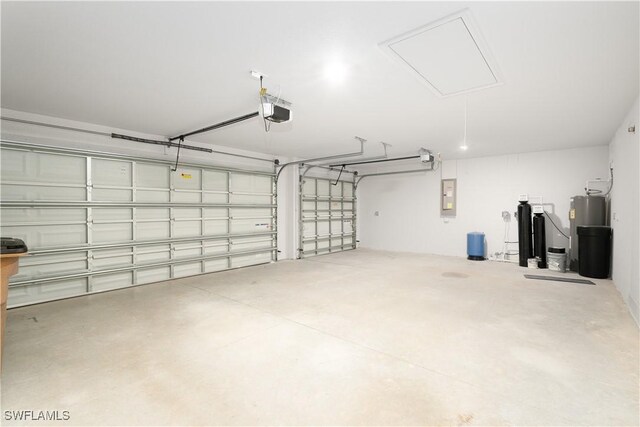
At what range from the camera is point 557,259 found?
6129 millimetres

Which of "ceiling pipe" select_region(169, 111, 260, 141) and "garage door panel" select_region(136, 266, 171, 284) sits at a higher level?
"ceiling pipe" select_region(169, 111, 260, 141)

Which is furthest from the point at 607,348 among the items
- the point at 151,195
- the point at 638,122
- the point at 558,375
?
the point at 151,195

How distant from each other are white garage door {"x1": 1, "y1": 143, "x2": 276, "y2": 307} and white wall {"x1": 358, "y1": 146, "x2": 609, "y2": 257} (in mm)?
4591

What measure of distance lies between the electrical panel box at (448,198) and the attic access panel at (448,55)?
5381 mm

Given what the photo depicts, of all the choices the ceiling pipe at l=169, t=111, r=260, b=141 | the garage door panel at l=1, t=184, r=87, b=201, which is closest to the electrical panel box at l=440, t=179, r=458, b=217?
the ceiling pipe at l=169, t=111, r=260, b=141

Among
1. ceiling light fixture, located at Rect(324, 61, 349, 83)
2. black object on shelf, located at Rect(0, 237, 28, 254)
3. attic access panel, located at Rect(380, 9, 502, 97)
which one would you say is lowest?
black object on shelf, located at Rect(0, 237, 28, 254)

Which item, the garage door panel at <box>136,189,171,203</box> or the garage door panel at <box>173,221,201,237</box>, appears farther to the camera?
the garage door panel at <box>173,221,201,237</box>

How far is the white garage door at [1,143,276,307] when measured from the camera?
13.4 ft

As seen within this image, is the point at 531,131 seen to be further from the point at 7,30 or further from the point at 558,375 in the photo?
the point at 7,30

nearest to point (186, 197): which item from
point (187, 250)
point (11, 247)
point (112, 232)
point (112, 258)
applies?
point (187, 250)

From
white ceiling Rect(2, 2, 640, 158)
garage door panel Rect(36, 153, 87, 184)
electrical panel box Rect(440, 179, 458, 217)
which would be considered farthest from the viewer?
electrical panel box Rect(440, 179, 458, 217)

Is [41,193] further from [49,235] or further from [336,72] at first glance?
[336,72]

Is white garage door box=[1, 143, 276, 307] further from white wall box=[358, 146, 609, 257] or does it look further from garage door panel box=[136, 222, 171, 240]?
white wall box=[358, 146, 609, 257]

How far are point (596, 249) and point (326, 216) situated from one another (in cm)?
612
